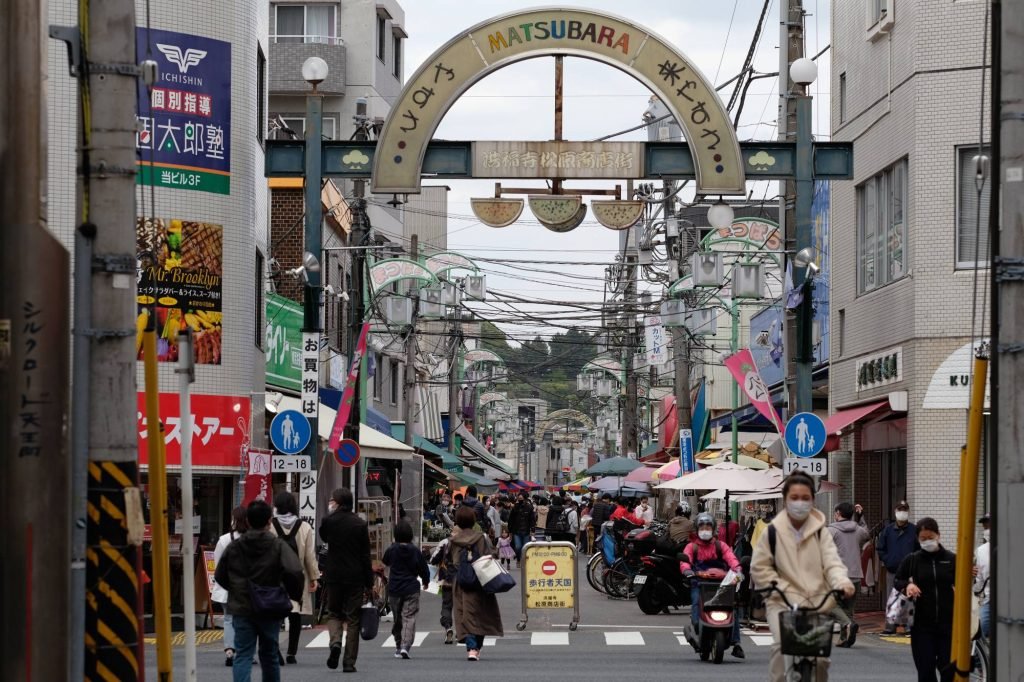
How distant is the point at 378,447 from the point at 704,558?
43.2 ft

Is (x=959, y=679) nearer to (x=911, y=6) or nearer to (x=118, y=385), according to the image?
(x=118, y=385)

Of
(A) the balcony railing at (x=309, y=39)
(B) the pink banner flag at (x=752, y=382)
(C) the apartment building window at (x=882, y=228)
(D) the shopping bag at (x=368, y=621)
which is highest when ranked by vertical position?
(A) the balcony railing at (x=309, y=39)

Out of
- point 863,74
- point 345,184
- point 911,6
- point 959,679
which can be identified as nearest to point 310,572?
point 959,679

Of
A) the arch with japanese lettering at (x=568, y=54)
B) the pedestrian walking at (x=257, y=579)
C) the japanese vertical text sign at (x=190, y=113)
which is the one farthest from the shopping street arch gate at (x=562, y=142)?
the pedestrian walking at (x=257, y=579)

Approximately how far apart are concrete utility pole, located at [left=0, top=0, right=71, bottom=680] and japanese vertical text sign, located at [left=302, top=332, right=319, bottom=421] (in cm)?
1506

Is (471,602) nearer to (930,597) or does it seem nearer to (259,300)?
(930,597)

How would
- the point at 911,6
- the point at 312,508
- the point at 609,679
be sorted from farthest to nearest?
1. the point at 911,6
2. the point at 312,508
3. the point at 609,679

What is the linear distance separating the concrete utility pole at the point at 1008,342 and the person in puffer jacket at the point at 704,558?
11.2m

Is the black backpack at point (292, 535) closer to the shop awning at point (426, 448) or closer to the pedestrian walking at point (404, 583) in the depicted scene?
the pedestrian walking at point (404, 583)

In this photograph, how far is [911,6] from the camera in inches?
1022

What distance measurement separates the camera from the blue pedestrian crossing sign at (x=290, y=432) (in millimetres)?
23469

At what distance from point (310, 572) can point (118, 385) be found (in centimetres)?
782

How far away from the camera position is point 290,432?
2350 cm

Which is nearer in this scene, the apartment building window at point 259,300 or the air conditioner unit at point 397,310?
the apartment building window at point 259,300
